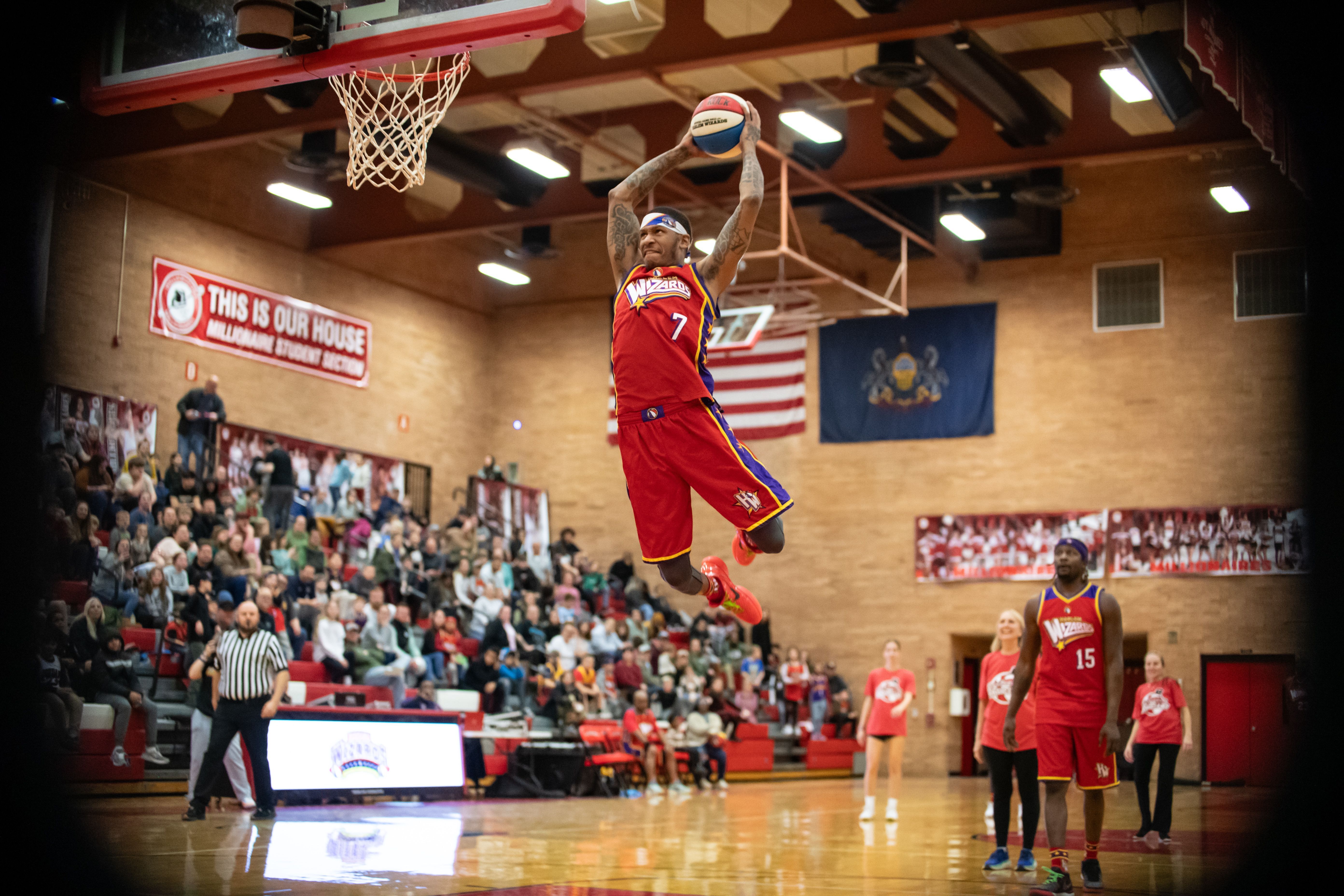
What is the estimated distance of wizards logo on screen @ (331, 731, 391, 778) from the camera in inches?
580

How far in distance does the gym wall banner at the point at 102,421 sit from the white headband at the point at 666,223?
13.8 metres

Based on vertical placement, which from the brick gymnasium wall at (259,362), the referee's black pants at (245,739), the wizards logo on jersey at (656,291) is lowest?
the referee's black pants at (245,739)

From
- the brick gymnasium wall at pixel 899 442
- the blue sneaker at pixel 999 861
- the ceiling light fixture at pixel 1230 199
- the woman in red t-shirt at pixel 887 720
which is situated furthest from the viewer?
the brick gymnasium wall at pixel 899 442

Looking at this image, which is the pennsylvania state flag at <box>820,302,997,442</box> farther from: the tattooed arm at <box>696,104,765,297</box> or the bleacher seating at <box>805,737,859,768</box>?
the tattooed arm at <box>696,104,765,297</box>

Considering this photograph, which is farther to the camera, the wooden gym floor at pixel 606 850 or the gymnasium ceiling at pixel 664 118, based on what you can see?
the gymnasium ceiling at pixel 664 118

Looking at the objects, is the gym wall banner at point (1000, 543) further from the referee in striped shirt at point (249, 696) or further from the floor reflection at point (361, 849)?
the referee in striped shirt at point (249, 696)

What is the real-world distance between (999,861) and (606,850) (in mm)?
3152

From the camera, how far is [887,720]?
48.1 ft

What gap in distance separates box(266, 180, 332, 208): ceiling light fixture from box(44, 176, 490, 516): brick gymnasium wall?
5.47 ft

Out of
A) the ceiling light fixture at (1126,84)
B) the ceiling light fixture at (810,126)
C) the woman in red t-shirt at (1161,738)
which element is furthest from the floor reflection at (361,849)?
the ceiling light fixture at (1126,84)

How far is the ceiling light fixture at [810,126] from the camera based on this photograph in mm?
20547

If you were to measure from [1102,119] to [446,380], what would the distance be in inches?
608

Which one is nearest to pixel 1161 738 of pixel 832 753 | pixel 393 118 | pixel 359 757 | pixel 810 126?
pixel 359 757

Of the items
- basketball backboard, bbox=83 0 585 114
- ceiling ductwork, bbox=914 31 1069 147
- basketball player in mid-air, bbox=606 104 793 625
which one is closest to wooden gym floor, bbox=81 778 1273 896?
basketball player in mid-air, bbox=606 104 793 625
